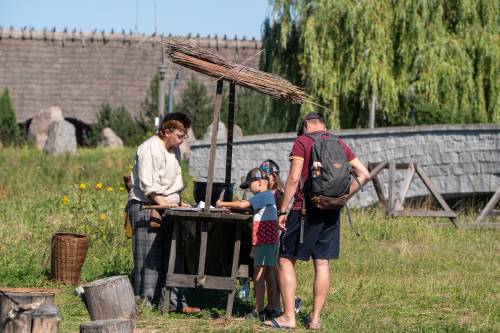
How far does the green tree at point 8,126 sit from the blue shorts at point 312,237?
98.9 ft

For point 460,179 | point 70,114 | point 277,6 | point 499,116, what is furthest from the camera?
point 70,114

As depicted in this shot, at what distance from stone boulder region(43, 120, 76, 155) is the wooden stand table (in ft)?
70.8

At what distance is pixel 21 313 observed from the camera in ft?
24.0

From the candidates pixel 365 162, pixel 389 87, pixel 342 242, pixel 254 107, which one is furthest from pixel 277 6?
pixel 342 242

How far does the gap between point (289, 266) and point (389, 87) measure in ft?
57.6

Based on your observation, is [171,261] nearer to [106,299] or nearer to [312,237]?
[106,299]

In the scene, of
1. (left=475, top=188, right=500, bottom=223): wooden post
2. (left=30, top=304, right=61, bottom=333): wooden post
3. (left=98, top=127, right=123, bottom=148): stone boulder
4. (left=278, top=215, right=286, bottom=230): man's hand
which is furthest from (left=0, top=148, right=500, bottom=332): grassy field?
(left=98, top=127, right=123, bottom=148): stone boulder

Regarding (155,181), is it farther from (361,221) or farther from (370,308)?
(361,221)

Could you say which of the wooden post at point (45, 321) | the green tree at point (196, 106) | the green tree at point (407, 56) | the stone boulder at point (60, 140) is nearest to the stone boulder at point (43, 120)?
the green tree at point (196, 106)

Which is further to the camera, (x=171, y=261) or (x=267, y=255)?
(x=171, y=261)

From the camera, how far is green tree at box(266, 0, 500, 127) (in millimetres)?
26125

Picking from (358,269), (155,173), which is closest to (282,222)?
(155,173)

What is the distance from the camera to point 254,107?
3881 cm

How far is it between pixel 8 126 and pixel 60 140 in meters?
8.47
